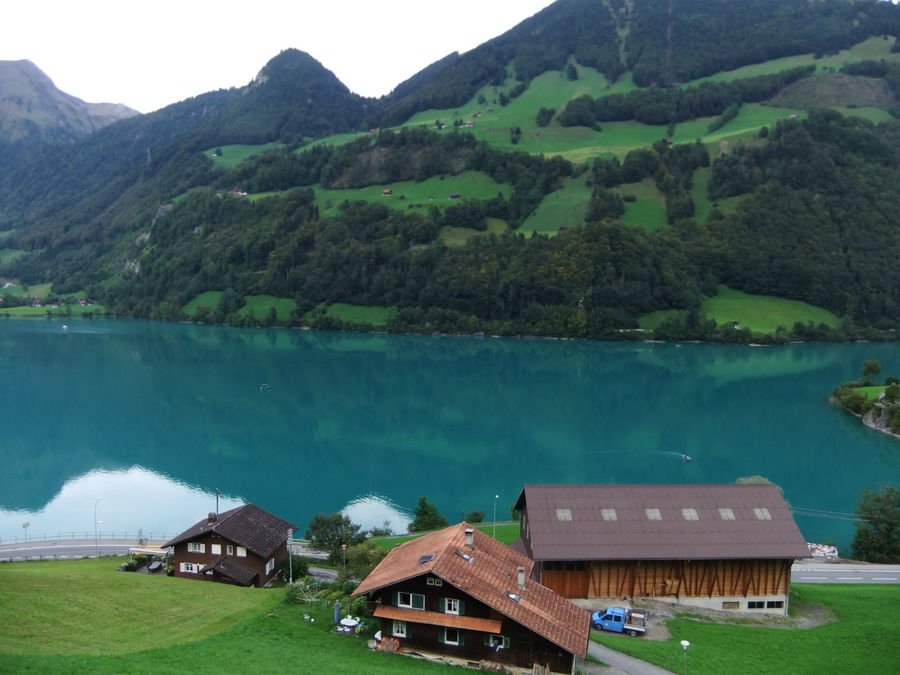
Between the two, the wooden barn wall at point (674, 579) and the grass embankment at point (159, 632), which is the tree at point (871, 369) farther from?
the grass embankment at point (159, 632)

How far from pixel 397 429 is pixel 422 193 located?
4222 inches

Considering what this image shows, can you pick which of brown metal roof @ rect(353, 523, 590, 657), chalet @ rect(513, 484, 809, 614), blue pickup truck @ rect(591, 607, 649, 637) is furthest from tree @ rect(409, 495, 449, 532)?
blue pickup truck @ rect(591, 607, 649, 637)

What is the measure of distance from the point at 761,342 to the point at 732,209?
35.7 meters

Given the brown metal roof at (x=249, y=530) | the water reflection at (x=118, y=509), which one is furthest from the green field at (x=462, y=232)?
the brown metal roof at (x=249, y=530)

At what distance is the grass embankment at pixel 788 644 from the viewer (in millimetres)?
21266

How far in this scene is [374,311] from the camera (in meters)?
146

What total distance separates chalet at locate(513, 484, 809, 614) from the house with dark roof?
1110 centimetres

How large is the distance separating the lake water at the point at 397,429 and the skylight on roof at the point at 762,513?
54.5ft

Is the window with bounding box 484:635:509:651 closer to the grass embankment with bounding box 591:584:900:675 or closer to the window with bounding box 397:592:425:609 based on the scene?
the window with bounding box 397:592:425:609

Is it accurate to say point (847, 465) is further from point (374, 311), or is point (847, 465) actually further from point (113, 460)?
point (374, 311)

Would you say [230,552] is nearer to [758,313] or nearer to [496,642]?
[496,642]

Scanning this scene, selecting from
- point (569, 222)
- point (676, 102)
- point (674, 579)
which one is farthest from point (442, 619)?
point (676, 102)

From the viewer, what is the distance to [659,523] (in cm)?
2784

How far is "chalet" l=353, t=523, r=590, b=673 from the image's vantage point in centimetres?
2008
